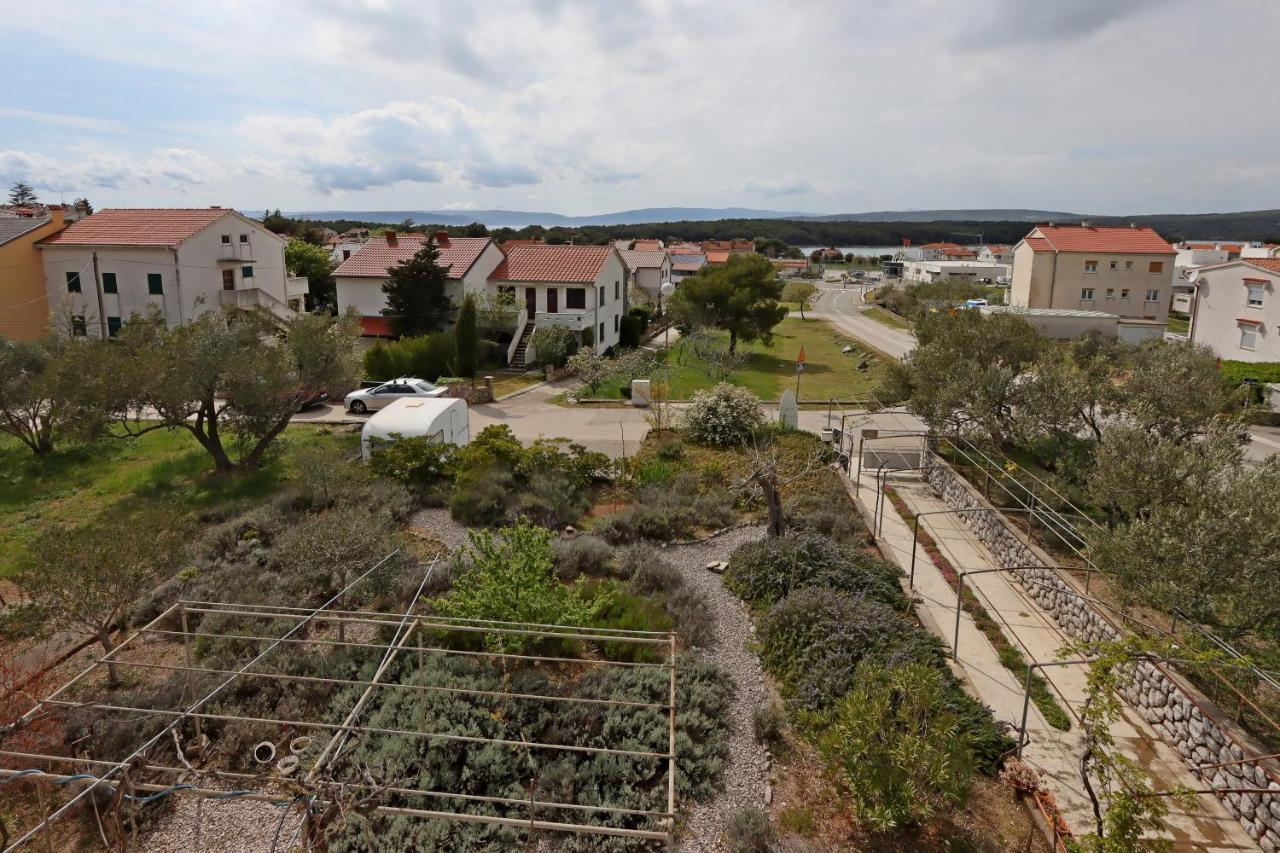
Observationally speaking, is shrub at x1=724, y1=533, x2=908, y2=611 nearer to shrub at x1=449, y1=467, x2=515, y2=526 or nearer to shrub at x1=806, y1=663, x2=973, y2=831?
shrub at x1=806, y1=663, x2=973, y2=831

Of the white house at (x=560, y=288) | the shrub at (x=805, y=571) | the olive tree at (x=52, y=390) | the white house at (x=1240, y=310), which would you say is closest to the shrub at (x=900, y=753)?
the shrub at (x=805, y=571)

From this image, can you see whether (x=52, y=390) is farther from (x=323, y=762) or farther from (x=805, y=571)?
(x=805, y=571)

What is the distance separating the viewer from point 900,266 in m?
127

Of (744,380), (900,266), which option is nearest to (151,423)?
(744,380)

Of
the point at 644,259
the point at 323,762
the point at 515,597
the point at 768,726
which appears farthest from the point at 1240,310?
the point at 644,259

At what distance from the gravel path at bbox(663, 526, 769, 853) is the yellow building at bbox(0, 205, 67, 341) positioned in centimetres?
3328

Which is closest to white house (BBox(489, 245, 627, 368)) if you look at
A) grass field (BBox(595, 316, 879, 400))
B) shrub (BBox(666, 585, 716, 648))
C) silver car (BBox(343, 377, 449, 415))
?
grass field (BBox(595, 316, 879, 400))

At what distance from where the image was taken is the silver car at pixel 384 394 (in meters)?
27.6

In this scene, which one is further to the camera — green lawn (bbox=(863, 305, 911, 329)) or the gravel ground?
green lawn (bbox=(863, 305, 911, 329))

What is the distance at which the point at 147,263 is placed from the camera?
115ft

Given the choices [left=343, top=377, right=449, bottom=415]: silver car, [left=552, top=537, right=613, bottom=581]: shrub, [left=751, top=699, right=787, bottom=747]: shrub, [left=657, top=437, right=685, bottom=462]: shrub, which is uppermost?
[left=343, top=377, right=449, bottom=415]: silver car

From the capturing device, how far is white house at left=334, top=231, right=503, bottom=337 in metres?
37.0

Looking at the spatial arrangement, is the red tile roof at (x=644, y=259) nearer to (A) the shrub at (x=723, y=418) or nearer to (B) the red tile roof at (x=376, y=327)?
(B) the red tile roof at (x=376, y=327)

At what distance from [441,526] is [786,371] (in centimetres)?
2661
